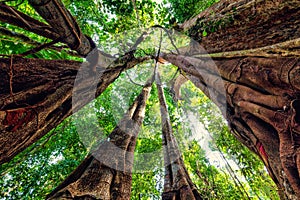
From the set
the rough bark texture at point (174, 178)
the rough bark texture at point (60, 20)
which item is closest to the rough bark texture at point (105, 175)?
the rough bark texture at point (174, 178)

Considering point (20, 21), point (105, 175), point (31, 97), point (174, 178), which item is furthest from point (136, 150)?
point (20, 21)

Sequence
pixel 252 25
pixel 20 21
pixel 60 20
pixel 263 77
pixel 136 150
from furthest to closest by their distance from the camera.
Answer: pixel 136 150 < pixel 252 25 < pixel 60 20 < pixel 20 21 < pixel 263 77

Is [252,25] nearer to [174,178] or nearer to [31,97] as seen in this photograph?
[174,178]

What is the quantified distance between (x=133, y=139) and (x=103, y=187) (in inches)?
66.6

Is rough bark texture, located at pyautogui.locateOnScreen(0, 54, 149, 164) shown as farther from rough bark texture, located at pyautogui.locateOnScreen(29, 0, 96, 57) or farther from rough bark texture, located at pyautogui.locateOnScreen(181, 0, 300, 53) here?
rough bark texture, located at pyautogui.locateOnScreen(181, 0, 300, 53)

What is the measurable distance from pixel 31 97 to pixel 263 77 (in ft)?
6.84

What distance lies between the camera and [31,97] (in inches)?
75.7

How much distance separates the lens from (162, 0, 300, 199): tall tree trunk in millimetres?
1353

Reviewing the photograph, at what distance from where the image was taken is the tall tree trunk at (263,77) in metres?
1.35

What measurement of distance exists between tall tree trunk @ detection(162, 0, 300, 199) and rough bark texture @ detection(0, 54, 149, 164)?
5.96 feet

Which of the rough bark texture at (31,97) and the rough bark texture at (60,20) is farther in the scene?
the rough bark texture at (60,20)

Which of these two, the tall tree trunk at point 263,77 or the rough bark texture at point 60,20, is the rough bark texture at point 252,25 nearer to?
the tall tree trunk at point 263,77

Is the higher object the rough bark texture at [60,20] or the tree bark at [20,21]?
the rough bark texture at [60,20]

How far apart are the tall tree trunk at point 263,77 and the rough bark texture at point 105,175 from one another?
1464 millimetres
